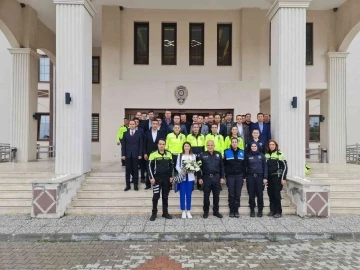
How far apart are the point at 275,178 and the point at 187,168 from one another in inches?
87.3

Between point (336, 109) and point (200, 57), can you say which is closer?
point (200, 57)

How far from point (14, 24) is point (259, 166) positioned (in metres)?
11.9

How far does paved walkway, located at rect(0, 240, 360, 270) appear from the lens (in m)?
5.79

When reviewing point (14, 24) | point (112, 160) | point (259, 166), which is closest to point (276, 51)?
point (259, 166)

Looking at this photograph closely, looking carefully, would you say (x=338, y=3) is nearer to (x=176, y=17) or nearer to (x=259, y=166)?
(x=176, y=17)

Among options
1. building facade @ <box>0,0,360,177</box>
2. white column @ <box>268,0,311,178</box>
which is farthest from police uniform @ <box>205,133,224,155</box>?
building facade @ <box>0,0,360,177</box>

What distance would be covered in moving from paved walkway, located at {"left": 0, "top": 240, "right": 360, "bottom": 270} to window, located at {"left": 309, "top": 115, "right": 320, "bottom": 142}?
2027 cm

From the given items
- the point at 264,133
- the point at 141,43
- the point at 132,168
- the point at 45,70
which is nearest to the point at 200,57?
the point at 141,43

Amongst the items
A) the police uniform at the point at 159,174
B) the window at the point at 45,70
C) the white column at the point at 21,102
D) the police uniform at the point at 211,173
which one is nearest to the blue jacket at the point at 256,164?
the police uniform at the point at 211,173

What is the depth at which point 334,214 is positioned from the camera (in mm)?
9102

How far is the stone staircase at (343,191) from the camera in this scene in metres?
9.26

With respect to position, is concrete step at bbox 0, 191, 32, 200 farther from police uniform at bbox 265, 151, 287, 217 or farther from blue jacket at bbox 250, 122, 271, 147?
blue jacket at bbox 250, 122, 271, 147

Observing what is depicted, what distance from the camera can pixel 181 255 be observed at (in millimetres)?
6316

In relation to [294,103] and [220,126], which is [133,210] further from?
[294,103]
